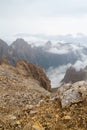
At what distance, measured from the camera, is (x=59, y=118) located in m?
17.6

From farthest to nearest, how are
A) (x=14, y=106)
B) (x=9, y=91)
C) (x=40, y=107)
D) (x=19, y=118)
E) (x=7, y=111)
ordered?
(x=9, y=91)
(x=14, y=106)
(x=7, y=111)
(x=40, y=107)
(x=19, y=118)

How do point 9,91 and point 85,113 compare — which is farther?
point 9,91

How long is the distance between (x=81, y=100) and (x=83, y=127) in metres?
2.19

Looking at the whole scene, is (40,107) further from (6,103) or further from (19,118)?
(6,103)

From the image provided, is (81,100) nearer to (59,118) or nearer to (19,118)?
(59,118)

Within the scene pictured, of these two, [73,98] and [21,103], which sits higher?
[73,98]

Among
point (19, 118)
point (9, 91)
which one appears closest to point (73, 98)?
point (19, 118)

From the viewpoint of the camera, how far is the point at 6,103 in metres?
25.1

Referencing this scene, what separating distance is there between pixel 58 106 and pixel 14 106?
597 cm

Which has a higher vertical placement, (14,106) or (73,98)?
(73,98)

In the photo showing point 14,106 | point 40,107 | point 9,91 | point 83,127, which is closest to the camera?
point 83,127

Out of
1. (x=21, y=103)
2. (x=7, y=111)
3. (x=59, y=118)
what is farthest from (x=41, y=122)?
(x=21, y=103)

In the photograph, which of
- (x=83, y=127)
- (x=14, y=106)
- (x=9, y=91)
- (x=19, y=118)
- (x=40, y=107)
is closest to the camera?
(x=83, y=127)

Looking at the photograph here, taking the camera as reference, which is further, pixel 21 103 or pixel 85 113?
pixel 21 103
